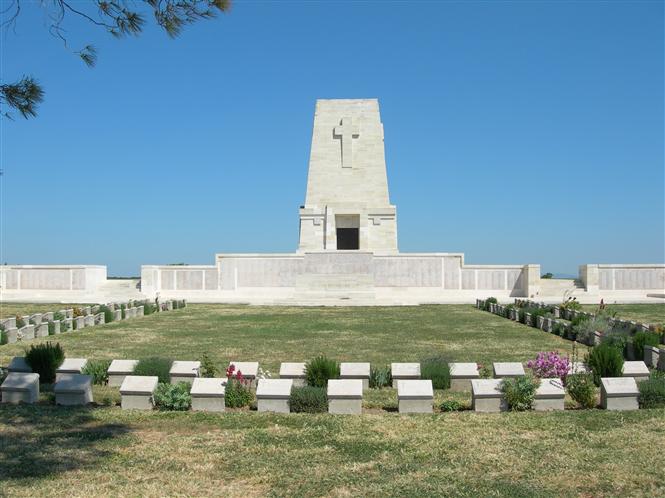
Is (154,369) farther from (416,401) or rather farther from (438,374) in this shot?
(438,374)

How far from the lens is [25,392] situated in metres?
8.55

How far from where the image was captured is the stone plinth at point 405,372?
9.52 meters

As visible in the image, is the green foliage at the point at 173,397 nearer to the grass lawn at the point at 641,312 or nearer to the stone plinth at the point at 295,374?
the stone plinth at the point at 295,374

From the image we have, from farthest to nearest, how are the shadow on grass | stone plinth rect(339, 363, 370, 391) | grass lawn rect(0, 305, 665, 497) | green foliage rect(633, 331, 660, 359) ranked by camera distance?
green foliage rect(633, 331, 660, 359) < stone plinth rect(339, 363, 370, 391) < the shadow on grass < grass lawn rect(0, 305, 665, 497)

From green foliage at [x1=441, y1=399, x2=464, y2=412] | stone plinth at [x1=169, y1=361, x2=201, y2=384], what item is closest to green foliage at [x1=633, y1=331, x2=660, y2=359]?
green foliage at [x1=441, y1=399, x2=464, y2=412]

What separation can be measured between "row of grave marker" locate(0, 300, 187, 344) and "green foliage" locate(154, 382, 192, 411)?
8.58 metres

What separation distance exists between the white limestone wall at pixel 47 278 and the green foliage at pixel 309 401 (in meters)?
28.7

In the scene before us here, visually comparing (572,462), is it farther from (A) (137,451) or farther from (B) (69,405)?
(B) (69,405)

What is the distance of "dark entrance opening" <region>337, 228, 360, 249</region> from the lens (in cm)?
3728

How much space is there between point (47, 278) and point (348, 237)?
1526cm

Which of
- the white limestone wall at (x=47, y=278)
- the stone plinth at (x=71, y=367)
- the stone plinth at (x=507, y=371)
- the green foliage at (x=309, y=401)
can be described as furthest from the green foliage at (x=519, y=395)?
the white limestone wall at (x=47, y=278)

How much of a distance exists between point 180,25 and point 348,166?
30.4 metres

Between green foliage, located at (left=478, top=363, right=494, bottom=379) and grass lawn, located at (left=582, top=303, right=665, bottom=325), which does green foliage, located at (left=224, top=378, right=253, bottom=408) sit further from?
grass lawn, located at (left=582, top=303, right=665, bottom=325)

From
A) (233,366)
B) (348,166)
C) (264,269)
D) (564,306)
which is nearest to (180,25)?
(233,366)
